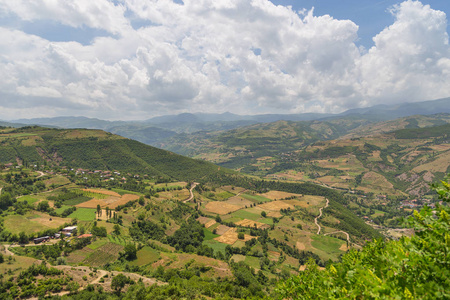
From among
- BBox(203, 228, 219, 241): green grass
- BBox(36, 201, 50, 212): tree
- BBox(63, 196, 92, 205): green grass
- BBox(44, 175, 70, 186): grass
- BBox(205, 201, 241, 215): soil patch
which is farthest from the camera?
BBox(205, 201, 241, 215): soil patch

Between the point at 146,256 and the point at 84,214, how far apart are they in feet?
174

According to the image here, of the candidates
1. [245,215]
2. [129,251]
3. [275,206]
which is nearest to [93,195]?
[129,251]

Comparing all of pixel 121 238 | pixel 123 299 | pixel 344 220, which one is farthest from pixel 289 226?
pixel 123 299

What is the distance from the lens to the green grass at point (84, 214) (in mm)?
114631

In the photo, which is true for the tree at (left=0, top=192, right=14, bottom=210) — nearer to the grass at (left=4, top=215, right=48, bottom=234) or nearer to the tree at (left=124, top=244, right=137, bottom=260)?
the grass at (left=4, top=215, right=48, bottom=234)

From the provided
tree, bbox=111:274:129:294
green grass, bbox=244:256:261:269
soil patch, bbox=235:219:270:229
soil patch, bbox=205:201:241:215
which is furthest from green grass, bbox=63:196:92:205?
green grass, bbox=244:256:261:269

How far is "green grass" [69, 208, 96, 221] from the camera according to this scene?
115 metres

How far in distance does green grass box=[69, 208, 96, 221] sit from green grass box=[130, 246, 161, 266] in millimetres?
40577

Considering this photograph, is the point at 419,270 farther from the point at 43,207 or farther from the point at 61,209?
the point at 61,209

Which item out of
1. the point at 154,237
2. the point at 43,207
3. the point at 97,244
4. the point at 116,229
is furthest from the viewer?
the point at 154,237

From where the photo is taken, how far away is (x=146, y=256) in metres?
94.2

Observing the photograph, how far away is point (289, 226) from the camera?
6093 inches

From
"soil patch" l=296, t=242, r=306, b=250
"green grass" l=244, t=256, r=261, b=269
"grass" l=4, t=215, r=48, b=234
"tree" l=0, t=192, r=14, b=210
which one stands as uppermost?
"tree" l=0, t=192, r=14, b=210

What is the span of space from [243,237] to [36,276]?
318ft
